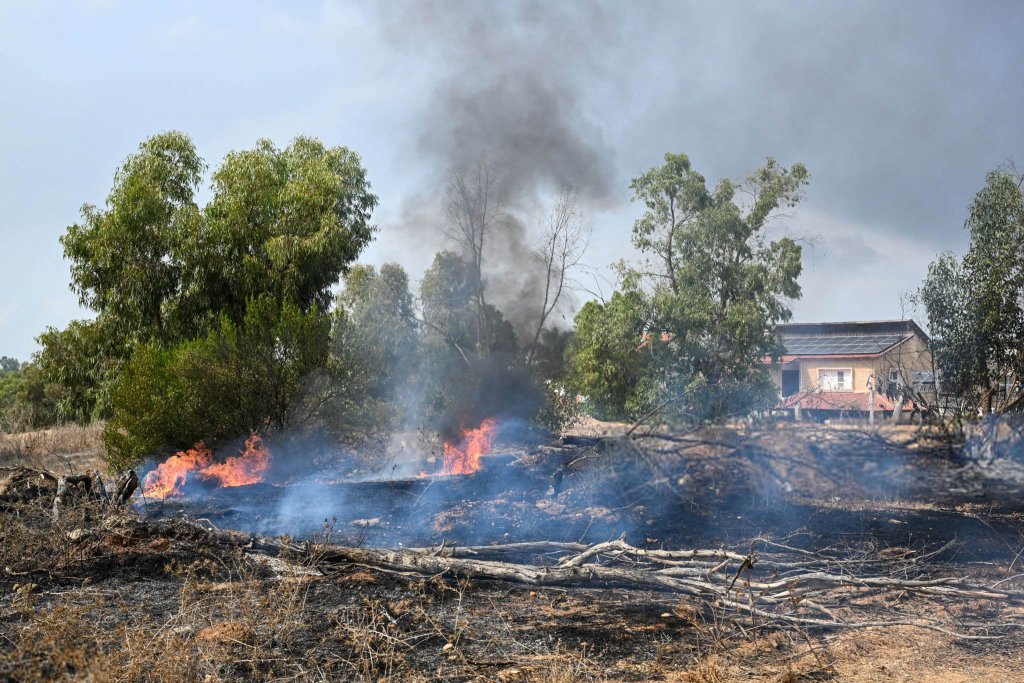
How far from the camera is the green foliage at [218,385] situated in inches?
651

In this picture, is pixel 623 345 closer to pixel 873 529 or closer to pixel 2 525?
pixel 873 529

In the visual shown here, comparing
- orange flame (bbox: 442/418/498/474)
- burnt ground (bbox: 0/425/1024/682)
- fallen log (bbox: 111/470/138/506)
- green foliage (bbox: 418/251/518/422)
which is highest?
green foliage (bbox: 418/251/518/422)

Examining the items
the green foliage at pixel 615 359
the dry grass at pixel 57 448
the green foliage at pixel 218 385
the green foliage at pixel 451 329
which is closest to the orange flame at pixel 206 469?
the green foliage at pixel 218 385

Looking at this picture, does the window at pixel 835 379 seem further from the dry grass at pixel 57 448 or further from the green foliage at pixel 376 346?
the dry grass at pixel 57 448

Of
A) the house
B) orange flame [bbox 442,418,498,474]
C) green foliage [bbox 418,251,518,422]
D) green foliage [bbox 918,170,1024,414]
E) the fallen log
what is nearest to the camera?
the fallen log

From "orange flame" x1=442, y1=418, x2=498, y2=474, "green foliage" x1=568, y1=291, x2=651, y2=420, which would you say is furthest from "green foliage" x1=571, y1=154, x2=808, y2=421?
"orange flame" x1=442, y1=418, x2=498, y2=474

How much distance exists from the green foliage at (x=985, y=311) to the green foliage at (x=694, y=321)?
460 cm

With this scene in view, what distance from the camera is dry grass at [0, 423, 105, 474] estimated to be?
18.5 metres

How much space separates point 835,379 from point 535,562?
2122 cm

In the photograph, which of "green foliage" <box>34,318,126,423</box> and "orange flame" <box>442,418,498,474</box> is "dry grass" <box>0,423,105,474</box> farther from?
"orange flame" <box>442,418,498,474</box>

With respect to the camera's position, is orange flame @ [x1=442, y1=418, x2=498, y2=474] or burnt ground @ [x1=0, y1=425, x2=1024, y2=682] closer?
burnt ground @ [x1=0, y1=425, x2=1024, y2=682]

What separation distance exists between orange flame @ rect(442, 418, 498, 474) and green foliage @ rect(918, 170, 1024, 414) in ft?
26.0

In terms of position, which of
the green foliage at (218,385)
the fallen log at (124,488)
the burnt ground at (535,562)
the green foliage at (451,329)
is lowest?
the burnt ground at (535,562)

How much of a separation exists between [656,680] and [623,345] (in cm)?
1440
